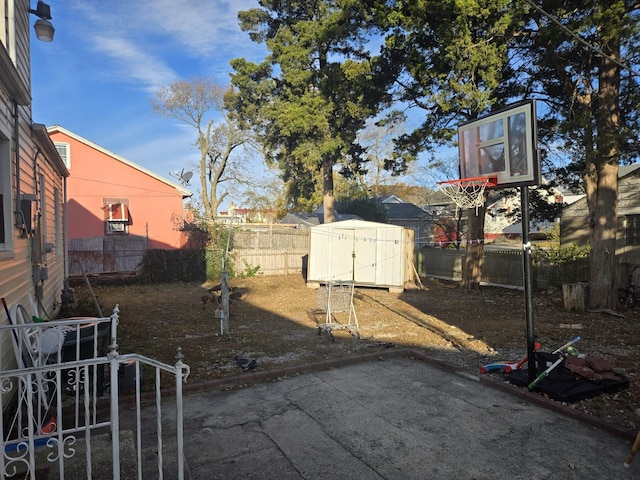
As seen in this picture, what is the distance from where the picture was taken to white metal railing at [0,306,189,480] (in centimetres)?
255

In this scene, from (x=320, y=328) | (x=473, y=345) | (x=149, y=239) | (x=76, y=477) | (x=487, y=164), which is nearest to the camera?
(x=76, y=477)

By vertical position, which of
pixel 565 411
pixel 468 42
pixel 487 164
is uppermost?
pixel 468 42

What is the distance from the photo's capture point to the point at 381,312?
10.9 metres

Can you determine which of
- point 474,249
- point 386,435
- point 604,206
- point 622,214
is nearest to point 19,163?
point 386,435

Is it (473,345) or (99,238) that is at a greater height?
(99,238)

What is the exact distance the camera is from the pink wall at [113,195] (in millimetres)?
19844

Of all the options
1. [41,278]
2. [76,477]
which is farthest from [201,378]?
[41,278]

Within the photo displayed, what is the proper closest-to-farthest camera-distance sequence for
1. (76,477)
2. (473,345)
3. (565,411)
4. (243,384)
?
(76,477), (565,411), (243,384), (473,345)

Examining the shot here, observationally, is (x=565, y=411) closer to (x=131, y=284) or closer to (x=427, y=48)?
(x=427, y=48)

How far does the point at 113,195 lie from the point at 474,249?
54.2ft

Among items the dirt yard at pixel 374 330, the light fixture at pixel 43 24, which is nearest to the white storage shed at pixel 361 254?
the dirt yard at pixel 374 330

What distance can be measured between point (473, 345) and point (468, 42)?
7.88 metres

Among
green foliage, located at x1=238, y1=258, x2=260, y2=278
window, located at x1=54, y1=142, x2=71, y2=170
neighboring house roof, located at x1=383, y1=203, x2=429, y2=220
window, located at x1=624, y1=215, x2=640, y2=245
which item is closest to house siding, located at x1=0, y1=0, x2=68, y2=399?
green foliage, located at x1=238, y1=258, x2=260, y2=278

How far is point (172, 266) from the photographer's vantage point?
16625 mm
